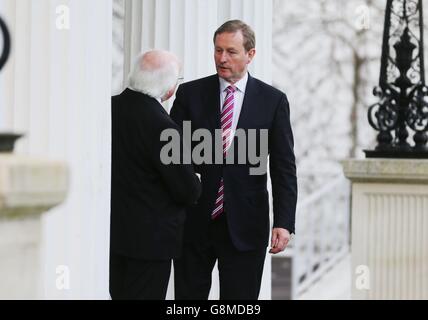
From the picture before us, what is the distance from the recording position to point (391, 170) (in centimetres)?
1209

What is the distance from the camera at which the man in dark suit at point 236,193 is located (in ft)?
25.5

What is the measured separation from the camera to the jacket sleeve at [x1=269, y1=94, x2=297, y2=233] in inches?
309

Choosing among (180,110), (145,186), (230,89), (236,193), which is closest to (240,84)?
(230,89)

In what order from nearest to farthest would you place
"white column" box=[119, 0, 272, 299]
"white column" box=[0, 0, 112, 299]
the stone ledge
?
"white column" box=[0, 0, 112, 299], "white column" box=[119, 0, 272, 299], the stone ledge

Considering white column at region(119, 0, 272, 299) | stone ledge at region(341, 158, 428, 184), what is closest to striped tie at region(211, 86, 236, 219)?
white column at region(119, 0, 272, 299)

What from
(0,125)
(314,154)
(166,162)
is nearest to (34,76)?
(0,125)

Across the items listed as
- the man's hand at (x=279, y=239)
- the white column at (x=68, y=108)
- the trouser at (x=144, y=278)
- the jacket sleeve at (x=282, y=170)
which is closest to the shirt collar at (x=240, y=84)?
the jacket sleeve at (x=282, y=170)

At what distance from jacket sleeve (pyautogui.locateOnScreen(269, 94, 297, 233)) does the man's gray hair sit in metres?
0.75

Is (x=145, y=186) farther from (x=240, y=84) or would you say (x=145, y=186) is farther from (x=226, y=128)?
(x=240, y=84)

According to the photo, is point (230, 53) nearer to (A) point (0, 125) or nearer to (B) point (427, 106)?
(A) point (0, 125)

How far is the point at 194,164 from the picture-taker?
7.92 metres

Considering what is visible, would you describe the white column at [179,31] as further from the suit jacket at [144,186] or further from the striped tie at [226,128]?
the suit jacket at [144,186]

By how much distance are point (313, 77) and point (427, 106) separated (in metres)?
17.8

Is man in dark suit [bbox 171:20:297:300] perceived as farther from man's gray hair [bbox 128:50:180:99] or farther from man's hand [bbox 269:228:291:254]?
man's gray hair [bbox 128:50:180:99]
